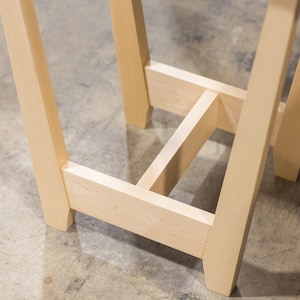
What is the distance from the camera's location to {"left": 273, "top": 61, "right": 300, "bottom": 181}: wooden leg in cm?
129

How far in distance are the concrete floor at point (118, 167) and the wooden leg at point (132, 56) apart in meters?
0.06

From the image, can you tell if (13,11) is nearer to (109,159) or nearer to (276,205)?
(109,159)

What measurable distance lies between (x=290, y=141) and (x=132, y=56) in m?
0.38

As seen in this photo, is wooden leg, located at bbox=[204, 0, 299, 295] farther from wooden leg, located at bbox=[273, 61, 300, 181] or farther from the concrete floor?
wooden leg, located at bbox=[273, 61, 300, 181]

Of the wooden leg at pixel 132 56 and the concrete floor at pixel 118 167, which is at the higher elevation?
the wooden leg at pixel 132 56

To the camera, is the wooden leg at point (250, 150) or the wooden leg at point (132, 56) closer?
the wooden leg at point (250, 150)

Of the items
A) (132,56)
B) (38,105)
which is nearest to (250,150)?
(38,105)

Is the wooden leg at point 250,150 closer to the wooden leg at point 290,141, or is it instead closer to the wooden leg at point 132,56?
the wooden leg at point 290,141

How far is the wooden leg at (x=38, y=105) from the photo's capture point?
101cm

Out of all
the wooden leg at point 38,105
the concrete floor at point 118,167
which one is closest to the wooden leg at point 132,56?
the concrete floor at point 118,167

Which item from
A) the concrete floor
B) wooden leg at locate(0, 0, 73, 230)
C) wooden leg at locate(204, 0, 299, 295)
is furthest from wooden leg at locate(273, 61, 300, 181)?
wooden leg at locate(0, 0, 73, 230)

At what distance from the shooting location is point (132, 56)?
1414 millimetres

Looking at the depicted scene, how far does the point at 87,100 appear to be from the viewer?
5.36 feet

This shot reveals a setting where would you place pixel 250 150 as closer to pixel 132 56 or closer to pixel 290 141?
pixel 290 141
